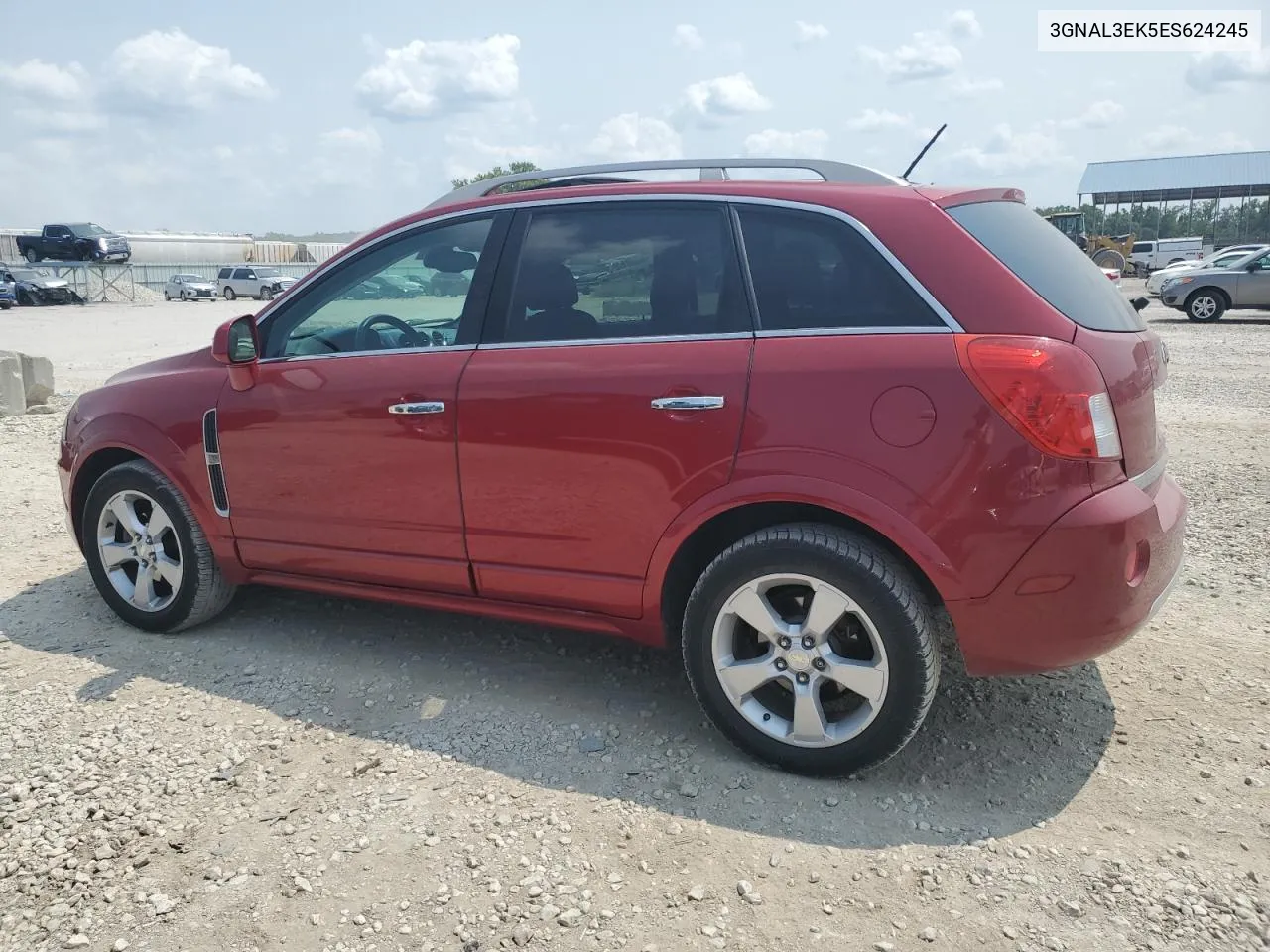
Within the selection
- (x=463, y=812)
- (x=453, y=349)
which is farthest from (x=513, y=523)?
(x=463, y=812)

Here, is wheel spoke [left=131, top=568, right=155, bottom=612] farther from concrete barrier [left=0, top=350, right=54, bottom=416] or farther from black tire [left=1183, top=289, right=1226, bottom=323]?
black tire [left=1183, top=289, right=1226, bottom=323]

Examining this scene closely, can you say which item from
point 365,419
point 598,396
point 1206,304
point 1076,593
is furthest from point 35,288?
point 1076,593

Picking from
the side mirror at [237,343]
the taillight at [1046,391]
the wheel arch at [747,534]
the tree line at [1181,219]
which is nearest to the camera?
the taillight at [1046,391]

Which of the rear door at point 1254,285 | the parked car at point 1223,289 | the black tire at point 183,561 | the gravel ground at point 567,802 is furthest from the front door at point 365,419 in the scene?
the rear door at point 1254,285

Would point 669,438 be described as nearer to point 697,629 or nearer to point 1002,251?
point 697,629

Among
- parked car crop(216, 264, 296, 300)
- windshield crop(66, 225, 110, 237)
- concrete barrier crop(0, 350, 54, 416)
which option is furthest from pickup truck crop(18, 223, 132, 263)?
concrete barrier crop(0, 350, 54, 416)

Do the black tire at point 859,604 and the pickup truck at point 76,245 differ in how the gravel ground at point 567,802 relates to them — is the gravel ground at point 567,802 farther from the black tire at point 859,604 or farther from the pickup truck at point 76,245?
the pickup truck at point 76,245

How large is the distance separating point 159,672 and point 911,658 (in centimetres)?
299

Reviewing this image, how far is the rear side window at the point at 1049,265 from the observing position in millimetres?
2924

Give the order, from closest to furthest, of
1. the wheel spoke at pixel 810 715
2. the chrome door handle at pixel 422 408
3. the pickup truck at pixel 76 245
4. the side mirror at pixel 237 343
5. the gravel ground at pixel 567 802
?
the gravel ground at pixel 567 802
the wheel spoke at pixel 810 715
the chrome door handle at pixel 422 408
the side mirror at pixel 237 343
the pickup truck at pixel 76 245

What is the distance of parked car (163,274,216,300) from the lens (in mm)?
45156

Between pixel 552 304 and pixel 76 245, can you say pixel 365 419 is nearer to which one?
pixel 552 304

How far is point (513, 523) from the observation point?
3.49 metres

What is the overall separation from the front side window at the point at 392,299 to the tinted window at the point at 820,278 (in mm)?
1113
